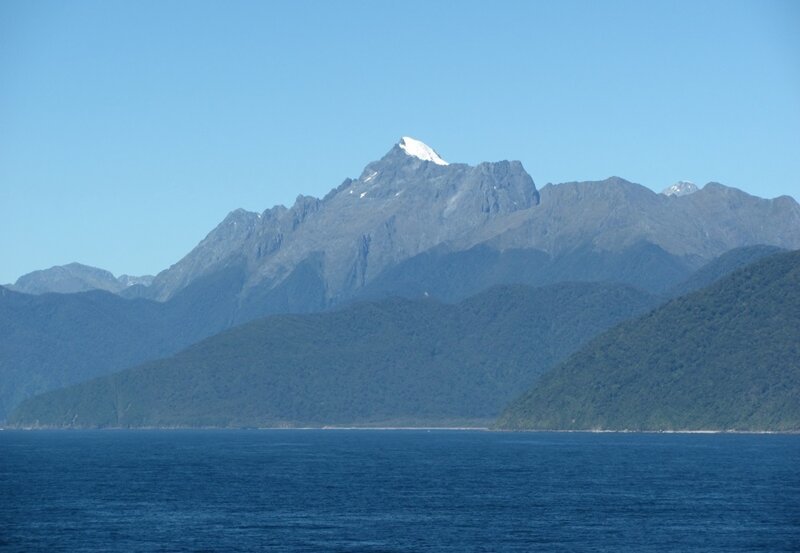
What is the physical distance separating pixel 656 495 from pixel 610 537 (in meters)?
45.5

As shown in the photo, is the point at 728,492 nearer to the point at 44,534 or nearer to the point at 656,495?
the point at 656,495

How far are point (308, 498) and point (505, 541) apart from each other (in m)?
51.0

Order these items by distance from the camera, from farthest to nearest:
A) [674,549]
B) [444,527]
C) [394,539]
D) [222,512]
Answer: [222,512]
[444,527]
[394,539]
[674,549]

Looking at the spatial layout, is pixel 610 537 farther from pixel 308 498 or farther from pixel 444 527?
pixel 308 498

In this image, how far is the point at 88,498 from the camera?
626 ft

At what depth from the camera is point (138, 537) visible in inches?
5773

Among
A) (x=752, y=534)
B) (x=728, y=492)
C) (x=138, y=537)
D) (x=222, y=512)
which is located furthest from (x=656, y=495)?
(x=138, y=537)

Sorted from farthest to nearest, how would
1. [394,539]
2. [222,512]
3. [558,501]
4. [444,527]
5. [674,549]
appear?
[558,501], [222,512], [444,527], [394,539], [674,549]

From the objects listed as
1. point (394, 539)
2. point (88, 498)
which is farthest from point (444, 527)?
point (88, 498)

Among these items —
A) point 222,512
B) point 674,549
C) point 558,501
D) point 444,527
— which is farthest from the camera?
point 558,501

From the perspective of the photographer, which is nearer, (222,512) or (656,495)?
(222,512)

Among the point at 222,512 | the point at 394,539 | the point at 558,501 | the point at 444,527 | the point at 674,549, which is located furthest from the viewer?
the point at 558,501

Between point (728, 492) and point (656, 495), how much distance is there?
9253 millimetres

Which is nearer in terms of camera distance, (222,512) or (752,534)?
(752,534)
